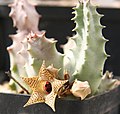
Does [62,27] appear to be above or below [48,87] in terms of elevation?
below

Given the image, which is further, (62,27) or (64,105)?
(62,27)

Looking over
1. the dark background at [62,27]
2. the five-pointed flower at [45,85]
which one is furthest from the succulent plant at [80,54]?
the dark background at [62,27]

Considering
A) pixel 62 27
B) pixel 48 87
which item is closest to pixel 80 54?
pixel 48 87

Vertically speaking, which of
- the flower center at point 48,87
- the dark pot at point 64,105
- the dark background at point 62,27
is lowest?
the dark background at point 62,27

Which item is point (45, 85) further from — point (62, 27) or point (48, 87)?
point (62, 27)

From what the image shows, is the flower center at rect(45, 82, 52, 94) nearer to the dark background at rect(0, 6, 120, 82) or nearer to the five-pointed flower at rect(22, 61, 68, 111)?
the five-pointed flower at rect(22, 61, 68, 111)

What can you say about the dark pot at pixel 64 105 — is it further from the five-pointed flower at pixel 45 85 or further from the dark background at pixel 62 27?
the dark background at pixel 62 27

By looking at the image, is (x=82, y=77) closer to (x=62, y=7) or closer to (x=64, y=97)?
(x=64, y=97)
